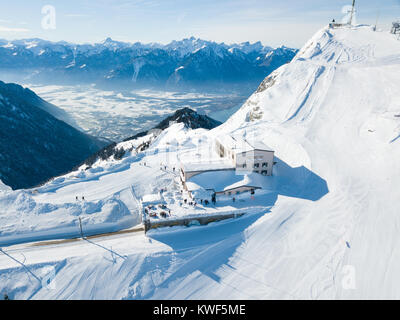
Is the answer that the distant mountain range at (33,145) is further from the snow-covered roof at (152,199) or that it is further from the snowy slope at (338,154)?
the snowy slope at (338,154)

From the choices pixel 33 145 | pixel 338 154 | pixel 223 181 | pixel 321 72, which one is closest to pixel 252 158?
pixel 223 181

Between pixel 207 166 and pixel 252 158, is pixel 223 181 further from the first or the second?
pixel 252 158

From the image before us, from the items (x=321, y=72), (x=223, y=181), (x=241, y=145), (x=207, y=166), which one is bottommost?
(x=223, y=181)

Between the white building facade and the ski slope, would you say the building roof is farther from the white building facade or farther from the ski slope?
the ski slope

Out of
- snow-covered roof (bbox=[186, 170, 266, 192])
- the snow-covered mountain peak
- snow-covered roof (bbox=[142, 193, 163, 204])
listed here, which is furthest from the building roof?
the snow-covered mountain peak

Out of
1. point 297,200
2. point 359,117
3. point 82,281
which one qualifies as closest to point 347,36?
point 359,117
